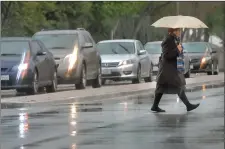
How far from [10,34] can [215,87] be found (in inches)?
522

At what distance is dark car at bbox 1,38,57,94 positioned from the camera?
22500 millimetres

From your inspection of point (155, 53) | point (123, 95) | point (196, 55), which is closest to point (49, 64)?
point (123, 95)

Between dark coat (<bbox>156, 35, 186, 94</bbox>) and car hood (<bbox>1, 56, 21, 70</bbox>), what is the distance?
584cm

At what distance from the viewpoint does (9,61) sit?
22.8 m

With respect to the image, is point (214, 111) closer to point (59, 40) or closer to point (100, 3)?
point (59, 40)

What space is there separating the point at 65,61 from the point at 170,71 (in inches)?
323

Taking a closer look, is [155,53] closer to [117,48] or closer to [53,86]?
[117,48]

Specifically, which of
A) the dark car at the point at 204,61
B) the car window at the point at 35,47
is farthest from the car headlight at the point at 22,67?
the dark car at the point at 204,61

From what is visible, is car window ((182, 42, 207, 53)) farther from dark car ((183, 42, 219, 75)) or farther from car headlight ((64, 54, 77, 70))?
car headlight ((64, 54, 77, 70))

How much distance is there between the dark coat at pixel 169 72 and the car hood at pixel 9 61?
584 cm

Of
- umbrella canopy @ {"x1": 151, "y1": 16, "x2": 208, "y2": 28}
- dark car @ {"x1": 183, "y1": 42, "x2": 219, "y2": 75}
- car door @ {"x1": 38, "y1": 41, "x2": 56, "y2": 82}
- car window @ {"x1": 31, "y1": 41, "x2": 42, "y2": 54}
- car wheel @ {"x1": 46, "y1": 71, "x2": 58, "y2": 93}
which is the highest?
umbrella canopy @ {"x1": 151, "y1": 16, "x2": 208, "y2": 28}

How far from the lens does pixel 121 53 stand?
31.1m

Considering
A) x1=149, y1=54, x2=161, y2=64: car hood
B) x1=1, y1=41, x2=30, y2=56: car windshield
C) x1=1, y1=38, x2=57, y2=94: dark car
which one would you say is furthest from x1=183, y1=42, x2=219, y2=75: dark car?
x1=1, y1=41, x2=30, y2=56: car windshield

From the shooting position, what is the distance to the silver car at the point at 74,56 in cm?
2558
